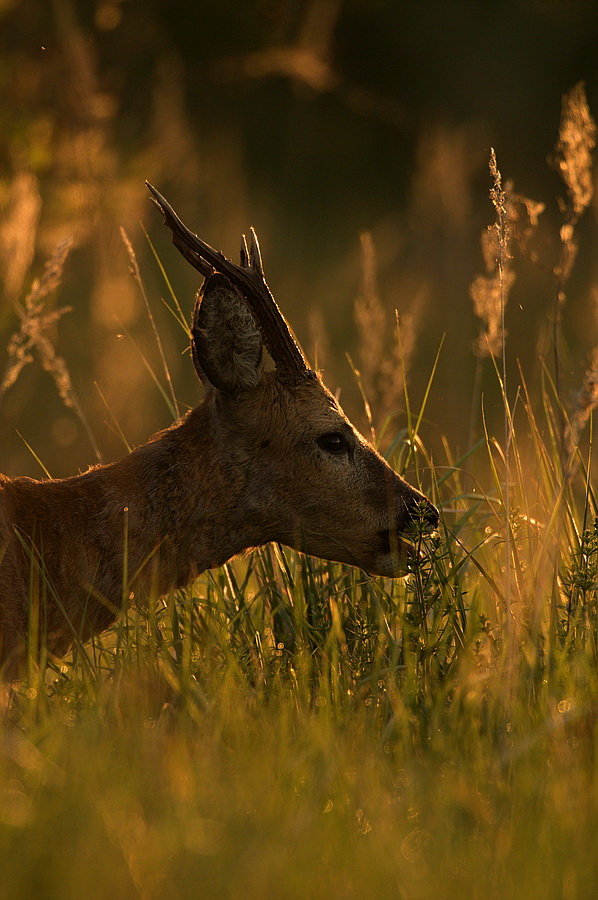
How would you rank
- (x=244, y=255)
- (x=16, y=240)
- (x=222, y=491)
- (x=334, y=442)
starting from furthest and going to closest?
1. (x=16, y=240)
2. (x=244, y=255)
3. (x=334, y=442)
4. (x=222, y=491)

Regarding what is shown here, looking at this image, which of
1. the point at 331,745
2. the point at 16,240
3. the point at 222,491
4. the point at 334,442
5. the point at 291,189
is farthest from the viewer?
the point at 291,189

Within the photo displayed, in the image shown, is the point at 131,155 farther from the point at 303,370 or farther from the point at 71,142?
the point at 303,370

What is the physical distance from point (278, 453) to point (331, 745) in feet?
5.12

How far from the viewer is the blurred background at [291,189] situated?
7.32m

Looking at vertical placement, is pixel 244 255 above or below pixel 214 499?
above

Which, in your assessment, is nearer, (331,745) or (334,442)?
(331,745)

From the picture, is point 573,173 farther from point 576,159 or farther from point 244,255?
point 244,255

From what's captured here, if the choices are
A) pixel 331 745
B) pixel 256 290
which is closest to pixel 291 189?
pixel 256 290

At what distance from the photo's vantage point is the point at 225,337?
4.21 meters

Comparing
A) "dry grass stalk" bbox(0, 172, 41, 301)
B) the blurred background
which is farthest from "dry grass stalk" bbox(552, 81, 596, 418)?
"dry grass stalk" bbox(0, 172, 41, 301)

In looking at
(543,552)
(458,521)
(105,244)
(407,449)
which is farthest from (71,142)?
(543,552)

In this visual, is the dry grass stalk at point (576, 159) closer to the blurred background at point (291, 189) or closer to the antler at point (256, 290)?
the blurred background at point (291, 189)

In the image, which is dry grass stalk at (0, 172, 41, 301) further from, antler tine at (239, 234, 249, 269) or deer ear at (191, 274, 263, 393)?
deer ear at (191, 274, 263, 393)

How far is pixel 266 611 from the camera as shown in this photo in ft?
14.2
